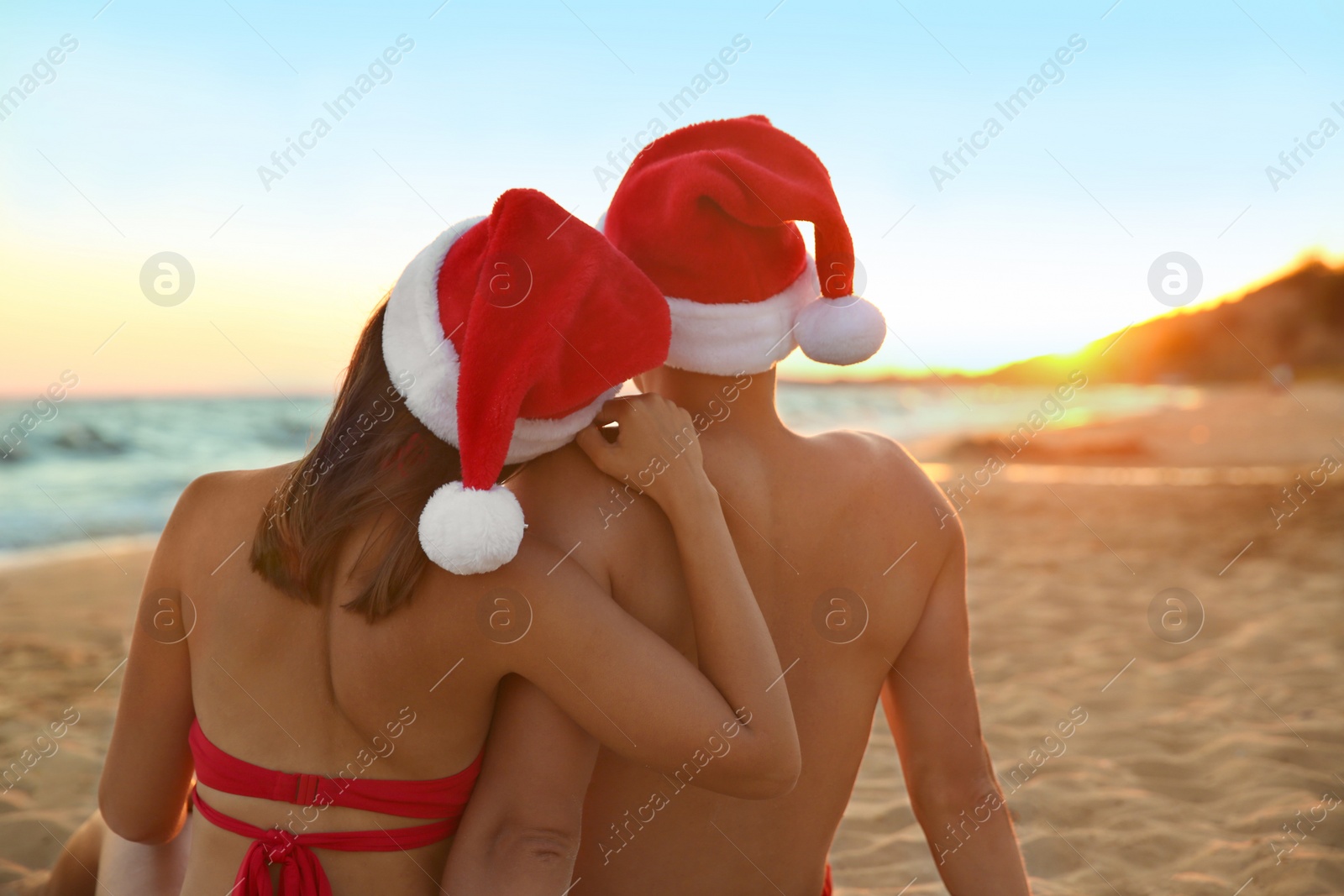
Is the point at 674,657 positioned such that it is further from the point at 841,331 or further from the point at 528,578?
the point at 841,331

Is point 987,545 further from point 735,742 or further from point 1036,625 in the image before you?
point 735,742

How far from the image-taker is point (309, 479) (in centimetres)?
145

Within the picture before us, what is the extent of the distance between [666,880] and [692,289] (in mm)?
1135

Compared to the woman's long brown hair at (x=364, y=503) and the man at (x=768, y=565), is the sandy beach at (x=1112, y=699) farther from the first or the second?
the woman's long brown hair at (x=364, y=503)

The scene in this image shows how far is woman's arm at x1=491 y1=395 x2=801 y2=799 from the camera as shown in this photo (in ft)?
4.35

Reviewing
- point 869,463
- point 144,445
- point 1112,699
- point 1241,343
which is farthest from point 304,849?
point 1241,343

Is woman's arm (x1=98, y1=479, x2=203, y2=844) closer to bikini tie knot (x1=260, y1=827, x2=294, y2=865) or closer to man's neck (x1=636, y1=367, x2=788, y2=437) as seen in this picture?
bikini tie knot (x1=260, y1=827, x2=294, y2=865)

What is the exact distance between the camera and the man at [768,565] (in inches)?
59.2

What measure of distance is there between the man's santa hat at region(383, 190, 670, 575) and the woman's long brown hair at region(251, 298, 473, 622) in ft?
0.22

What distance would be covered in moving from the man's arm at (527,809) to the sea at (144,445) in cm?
66

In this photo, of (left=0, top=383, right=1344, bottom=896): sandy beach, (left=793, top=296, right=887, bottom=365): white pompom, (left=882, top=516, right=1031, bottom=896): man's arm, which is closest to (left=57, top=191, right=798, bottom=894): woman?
(left=793, top=296, right=887, bottom=365): white pompom

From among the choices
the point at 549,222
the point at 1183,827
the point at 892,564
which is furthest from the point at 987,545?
the point at 549,222

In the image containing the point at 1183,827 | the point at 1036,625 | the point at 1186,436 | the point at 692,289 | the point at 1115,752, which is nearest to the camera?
the point at 692,289

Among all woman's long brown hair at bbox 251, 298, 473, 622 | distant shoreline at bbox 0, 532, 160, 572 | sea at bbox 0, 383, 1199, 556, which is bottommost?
sea at bbox 0, 383, 1199, 556
